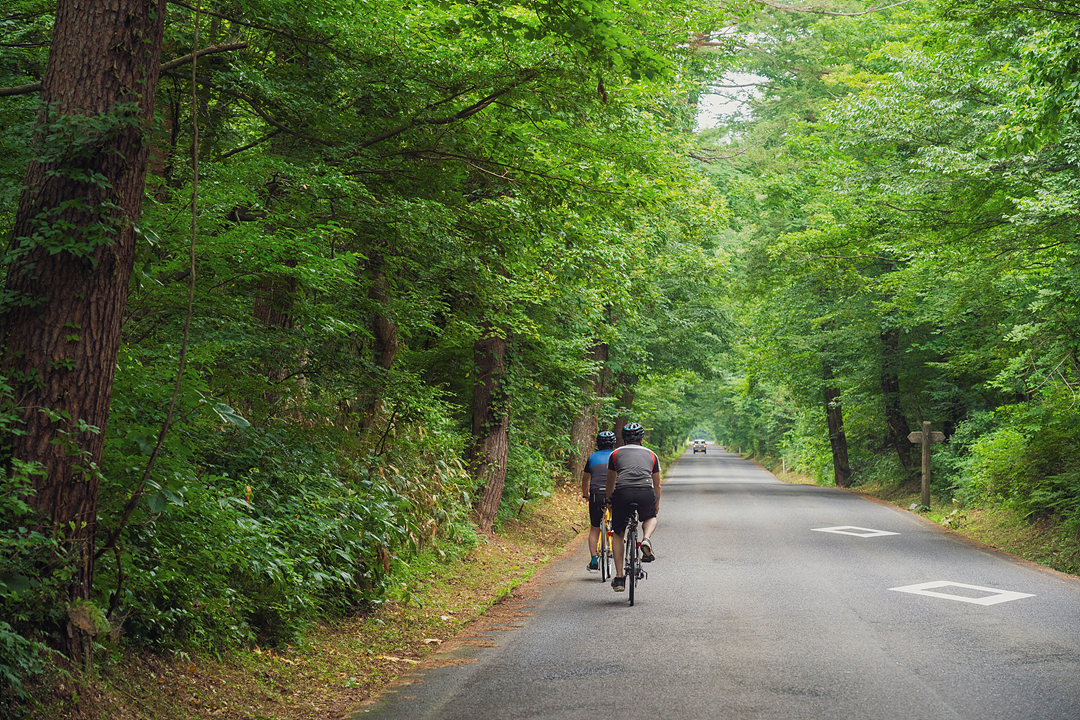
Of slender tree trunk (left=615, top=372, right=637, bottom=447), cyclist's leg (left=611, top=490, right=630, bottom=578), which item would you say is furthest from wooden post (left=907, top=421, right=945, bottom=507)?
cyclist's leg (left=611, top=490, right=630, bottom=578)

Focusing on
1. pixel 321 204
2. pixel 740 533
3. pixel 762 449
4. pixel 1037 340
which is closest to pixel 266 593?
pixel 321 204

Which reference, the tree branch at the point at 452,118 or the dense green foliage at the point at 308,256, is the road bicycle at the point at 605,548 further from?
the tree branch at the point at 452,118

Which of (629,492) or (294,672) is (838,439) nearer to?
(629,492)

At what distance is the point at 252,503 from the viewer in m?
7.06

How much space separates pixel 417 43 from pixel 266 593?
16.2ft

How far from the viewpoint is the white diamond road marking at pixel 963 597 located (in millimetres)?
9773

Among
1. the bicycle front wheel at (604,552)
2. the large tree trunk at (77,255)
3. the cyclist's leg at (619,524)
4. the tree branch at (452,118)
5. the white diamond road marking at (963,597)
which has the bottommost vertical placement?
the white diamond road marking at (963,597)

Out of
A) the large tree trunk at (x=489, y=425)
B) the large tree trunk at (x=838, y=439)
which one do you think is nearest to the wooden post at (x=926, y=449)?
the large tree trunk at (x=838, y=439)

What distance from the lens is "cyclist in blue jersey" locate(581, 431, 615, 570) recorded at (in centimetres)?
1098

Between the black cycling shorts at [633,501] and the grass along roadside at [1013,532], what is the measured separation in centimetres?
716

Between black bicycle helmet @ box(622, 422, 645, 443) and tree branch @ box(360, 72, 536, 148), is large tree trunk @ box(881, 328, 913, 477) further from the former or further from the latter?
tree branch @ box(360, 72, 536, 148)

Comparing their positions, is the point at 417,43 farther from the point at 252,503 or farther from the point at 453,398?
the point at 453,398

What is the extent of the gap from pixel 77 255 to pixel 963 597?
31.0 feet

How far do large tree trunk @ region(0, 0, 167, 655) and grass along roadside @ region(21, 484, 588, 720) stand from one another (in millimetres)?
377
